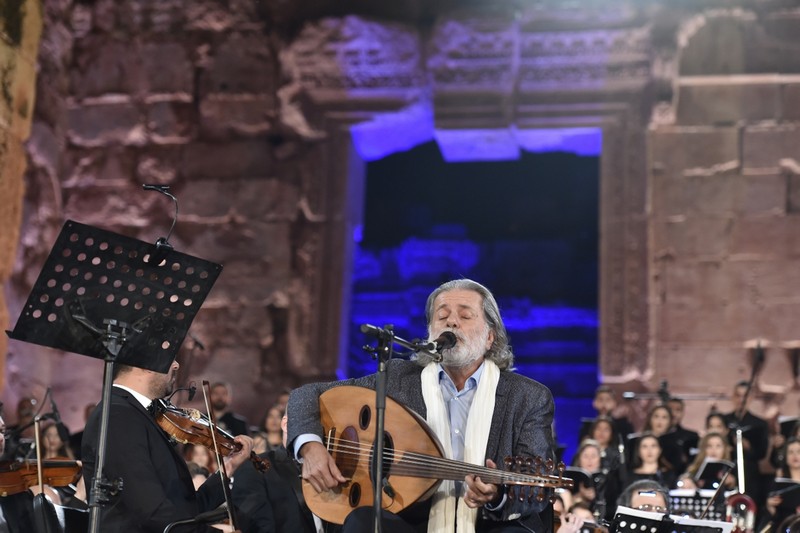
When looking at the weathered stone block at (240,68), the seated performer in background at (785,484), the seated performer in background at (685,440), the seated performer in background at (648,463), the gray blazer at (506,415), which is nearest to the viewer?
the gray blazer at (506,415)

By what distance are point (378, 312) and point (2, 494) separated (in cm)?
801

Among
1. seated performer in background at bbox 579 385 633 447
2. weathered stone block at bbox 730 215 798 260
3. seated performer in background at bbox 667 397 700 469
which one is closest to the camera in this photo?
seated performer in background at bbox 667 397 700 469

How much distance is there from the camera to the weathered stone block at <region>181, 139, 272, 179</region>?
34.2ft

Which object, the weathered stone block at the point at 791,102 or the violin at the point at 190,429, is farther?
the weathered stone block at the point at 791,102

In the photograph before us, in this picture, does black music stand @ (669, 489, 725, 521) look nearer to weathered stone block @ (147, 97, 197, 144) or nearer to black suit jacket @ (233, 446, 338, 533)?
black suit jacket @ (233, 446, 338, 533)

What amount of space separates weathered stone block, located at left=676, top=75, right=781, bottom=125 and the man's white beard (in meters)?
6.10

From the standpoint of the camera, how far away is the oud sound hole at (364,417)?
409 cm

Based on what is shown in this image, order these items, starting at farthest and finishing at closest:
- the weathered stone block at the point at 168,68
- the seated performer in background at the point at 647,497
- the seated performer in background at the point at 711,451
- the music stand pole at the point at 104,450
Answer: the weathered stone block at the point at 168,68 → the seated performer in background at the point at 711,451 → the seated performer in background at the point at 647,497 → the music stand pole at the point at 104,450

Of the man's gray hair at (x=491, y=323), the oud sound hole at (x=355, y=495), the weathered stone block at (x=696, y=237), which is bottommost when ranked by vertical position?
the oud sound hole at (x=355, y=495)

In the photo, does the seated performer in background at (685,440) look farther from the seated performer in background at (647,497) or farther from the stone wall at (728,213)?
the seated performer in background at (647,497)

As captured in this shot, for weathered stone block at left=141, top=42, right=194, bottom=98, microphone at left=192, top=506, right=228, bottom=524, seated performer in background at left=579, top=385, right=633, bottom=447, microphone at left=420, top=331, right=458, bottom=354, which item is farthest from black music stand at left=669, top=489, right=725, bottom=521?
weathered stone block at left=141, top=42, right=194, bottom=98

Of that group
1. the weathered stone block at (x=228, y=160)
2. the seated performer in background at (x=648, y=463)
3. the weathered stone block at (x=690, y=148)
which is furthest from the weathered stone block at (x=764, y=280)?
the weathered stone block at (x=228, y=160)

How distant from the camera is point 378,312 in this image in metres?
12.1

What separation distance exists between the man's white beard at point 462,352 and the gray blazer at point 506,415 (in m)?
0.14
